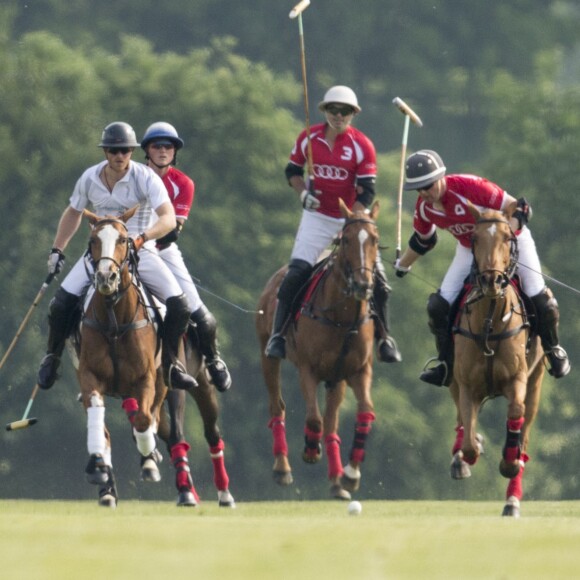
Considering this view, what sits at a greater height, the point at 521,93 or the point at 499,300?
the point at 521,93

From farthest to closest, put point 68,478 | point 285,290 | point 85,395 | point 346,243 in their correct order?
1. point 68,478
2. point 285,290
3. point 346,243
4. point 85,395

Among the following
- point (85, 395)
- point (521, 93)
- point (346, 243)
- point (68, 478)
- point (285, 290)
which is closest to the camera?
point (85, 395)

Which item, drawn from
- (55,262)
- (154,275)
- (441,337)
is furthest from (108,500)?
(441,337)

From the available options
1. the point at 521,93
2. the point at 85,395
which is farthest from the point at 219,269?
the point at 85,395

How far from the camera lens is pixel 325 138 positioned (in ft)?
54.4

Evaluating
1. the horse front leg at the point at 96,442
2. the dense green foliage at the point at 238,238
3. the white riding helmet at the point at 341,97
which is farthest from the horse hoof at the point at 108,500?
the dense green foliage at the point at 238,238

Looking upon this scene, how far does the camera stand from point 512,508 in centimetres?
1514

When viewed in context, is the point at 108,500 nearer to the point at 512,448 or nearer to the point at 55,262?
the point at 55,262

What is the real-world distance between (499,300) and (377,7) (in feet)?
122

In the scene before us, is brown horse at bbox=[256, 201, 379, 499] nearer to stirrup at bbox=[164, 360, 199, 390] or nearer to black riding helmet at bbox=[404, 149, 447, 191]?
black riding helmet at bbox=[404, 149, 447, 191]

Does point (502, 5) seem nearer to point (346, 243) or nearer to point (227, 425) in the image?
point (227, 425)

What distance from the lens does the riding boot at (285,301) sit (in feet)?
55.1

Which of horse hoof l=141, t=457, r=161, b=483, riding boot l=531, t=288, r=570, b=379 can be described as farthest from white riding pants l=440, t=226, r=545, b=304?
horse hoof l=141, t=457, r=161, b=483

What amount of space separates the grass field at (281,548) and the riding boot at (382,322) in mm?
3250
